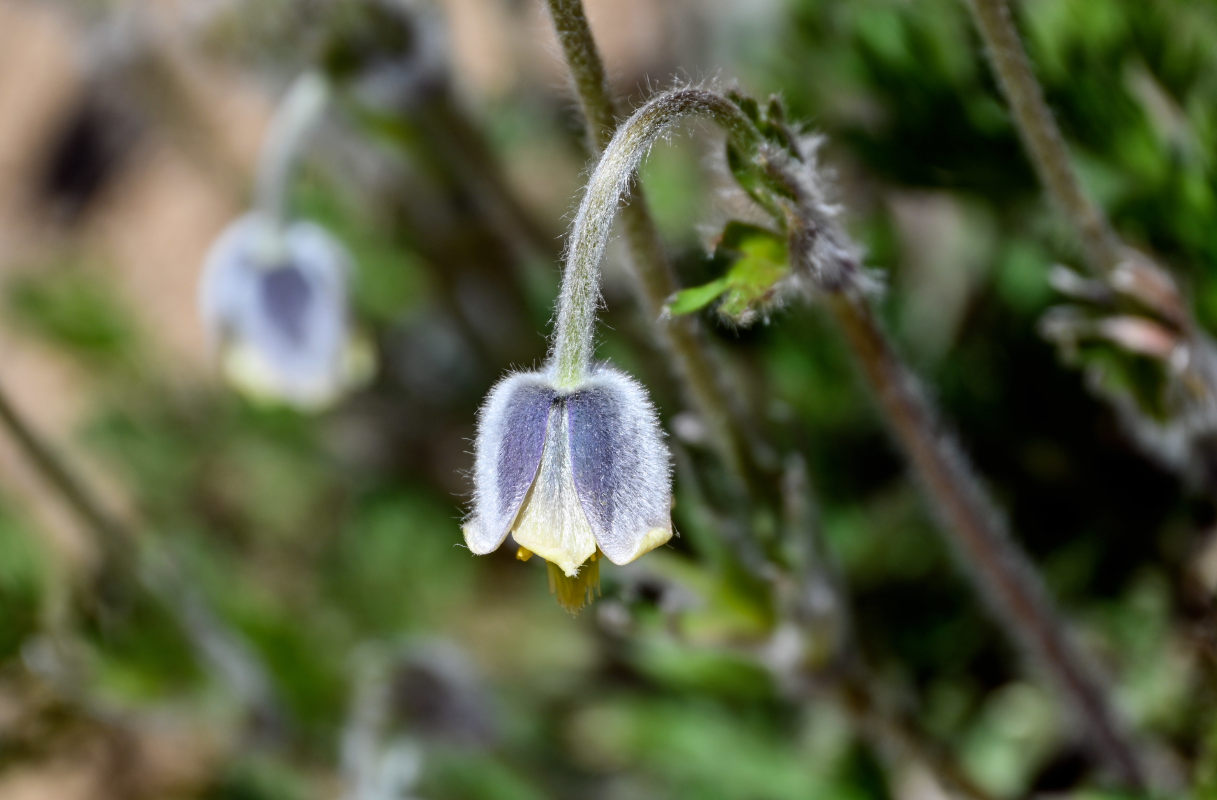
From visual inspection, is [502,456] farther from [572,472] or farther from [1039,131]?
[1039,131]

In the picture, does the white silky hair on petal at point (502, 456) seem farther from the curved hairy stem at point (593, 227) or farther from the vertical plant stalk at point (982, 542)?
the vertical plant stalk at point (982, 542)

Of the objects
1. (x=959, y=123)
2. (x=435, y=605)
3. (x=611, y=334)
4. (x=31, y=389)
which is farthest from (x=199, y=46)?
(x=31, y=389)

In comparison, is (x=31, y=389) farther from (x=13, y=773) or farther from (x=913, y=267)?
(x=913, y=267)

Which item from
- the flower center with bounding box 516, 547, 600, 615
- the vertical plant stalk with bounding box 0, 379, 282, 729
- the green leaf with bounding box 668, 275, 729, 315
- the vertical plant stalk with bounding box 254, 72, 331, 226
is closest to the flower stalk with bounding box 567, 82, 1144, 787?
the green leaf with bounding box 668, 275, 729, 315

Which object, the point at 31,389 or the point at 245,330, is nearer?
the point at 245,330

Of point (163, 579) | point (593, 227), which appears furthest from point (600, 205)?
point (163, 579)
